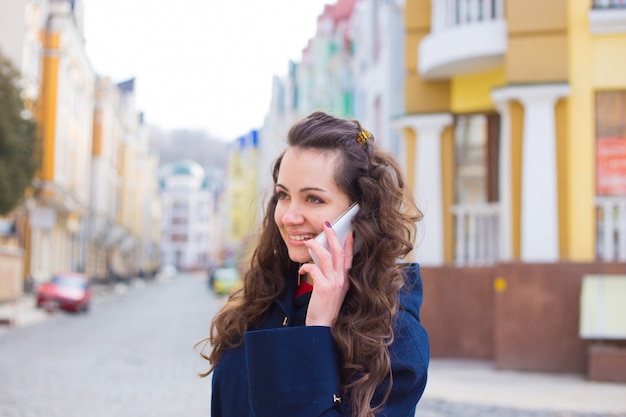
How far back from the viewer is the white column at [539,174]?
1326 centimetres

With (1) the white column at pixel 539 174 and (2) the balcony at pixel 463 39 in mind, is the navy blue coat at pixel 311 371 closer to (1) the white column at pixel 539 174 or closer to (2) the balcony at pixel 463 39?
(1) the white column at pixel 539 174

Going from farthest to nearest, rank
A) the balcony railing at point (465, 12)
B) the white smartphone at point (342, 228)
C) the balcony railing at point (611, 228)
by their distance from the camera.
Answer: the balcony railing at point (465, 12) → the balcony railing at point (611, 228) → the white smartphone at point (342, 228)

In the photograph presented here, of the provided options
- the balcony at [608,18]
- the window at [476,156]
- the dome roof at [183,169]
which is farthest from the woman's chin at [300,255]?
the dome roof at [183,169]

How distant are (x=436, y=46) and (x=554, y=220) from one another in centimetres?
340

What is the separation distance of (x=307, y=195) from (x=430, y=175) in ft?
43.4

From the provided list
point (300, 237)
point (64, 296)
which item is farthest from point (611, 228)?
point (64, 296)

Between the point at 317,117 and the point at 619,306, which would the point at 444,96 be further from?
the point at 317,117

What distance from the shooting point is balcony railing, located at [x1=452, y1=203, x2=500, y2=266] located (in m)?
14.9

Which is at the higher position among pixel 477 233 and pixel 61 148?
pixel 61 148

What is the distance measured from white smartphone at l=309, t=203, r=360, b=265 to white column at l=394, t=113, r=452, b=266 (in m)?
12.9

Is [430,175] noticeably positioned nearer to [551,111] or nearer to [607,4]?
[551,111]

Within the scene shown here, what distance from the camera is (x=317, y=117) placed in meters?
2.47

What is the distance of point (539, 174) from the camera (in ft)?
43.9

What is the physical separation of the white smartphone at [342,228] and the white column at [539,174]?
11.3 m
